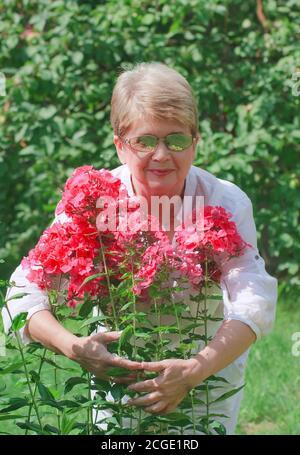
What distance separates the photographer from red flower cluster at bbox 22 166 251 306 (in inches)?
91.4

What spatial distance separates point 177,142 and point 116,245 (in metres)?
0.36

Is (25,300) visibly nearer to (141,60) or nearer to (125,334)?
(125,334)

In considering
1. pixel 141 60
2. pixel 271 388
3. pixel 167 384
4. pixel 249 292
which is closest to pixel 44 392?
pixel 167 384

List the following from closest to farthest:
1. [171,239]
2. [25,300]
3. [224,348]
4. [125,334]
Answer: [125,334] < [224,348] < [25,300] < [171,239]

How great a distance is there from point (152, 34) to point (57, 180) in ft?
3.28

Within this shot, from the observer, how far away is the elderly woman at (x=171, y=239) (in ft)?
7.60

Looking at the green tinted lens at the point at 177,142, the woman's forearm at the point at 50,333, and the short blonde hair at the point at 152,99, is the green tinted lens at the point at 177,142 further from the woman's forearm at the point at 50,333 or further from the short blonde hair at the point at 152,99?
the woman's forearm at the point at 50,333

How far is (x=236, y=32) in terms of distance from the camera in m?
6.04

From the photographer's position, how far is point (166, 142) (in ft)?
8.48

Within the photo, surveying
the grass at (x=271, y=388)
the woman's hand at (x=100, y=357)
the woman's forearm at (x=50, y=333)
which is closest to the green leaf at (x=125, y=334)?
the woman's hand at (x=100, y=357)

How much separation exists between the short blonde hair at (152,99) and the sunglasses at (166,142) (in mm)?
41

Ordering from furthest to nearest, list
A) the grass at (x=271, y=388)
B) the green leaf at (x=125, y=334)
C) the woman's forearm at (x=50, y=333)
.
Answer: the grass at (x=271, y=388), the woman's forearm at (x=50, y=333), the green leaf at (x=125, y=334)
